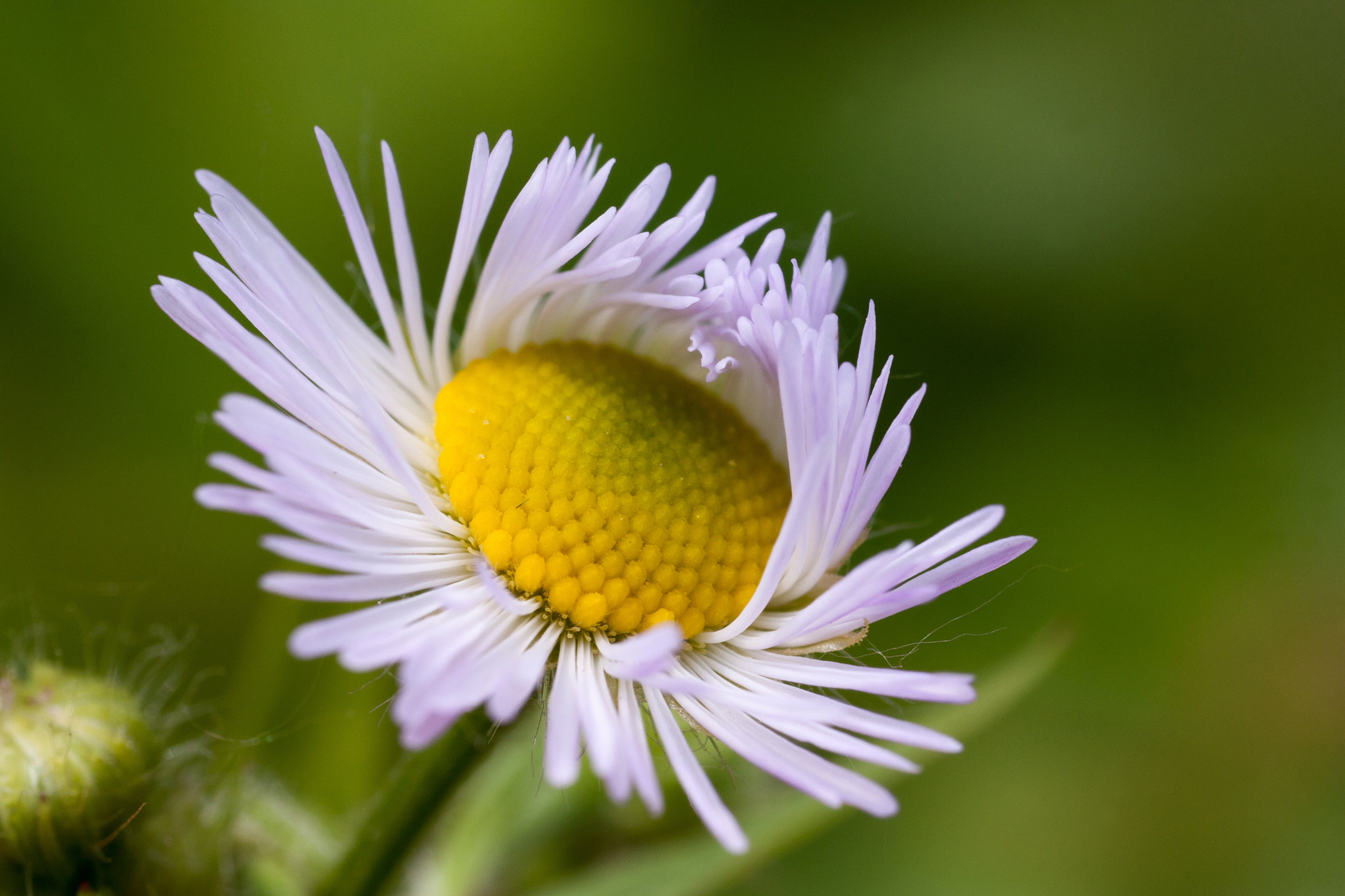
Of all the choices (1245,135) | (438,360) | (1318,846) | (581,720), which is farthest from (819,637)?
(1245,135)

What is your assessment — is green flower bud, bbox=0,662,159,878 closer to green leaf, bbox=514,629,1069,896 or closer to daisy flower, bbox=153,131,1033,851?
daisy flower, bbox=153,131,1033,851

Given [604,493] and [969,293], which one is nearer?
[604,493]

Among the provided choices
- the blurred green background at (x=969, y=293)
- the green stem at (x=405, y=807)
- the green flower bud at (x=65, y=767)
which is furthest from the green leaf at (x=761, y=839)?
the green flower bud at (x=65, y=767)

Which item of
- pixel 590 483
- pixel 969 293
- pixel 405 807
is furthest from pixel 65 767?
pixel 969 293

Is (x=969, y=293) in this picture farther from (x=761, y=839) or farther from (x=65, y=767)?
(x=65, y=767)

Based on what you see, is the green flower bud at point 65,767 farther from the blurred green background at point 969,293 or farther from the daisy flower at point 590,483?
the blurred green background at point 969,293
